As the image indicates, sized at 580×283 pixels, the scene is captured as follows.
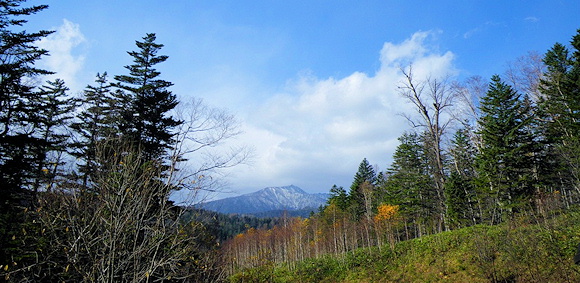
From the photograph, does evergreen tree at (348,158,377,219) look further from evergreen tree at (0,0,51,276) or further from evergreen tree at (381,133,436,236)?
evergreen tree at (0,0,51,276)

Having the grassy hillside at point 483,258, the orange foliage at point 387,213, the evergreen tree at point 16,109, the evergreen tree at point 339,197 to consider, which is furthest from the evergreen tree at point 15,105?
the evergreen tree at point 339,197

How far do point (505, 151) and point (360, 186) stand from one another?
20.4 metres

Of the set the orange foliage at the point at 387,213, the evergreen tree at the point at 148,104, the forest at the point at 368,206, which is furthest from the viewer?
the orange foliage at the point at 387,213

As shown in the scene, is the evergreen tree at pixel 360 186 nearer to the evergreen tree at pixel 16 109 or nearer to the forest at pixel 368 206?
→ the forest at pixel 368 206

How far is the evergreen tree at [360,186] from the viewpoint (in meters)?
37.2

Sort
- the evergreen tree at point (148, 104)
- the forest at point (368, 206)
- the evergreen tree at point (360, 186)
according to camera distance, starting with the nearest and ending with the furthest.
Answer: the forest at point (368, 206) < the evergreen tree at point (148, 104) < the evergreen tree at point (360, 186)

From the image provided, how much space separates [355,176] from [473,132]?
22.6 m

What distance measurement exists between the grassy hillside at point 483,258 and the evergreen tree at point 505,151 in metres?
6.45

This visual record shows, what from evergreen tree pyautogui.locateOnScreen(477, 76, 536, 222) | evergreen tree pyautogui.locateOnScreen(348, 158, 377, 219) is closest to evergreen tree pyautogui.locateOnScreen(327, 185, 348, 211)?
evergreen tree pyautogui.locateOnScreen(348, 158, 377, 219)

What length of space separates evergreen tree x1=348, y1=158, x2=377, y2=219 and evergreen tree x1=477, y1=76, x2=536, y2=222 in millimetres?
17420

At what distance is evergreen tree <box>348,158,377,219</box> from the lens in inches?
1463

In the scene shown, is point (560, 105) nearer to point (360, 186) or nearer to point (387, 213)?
point (387, 213)

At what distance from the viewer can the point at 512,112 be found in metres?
21.2

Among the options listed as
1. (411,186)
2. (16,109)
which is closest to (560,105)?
(411,186)
